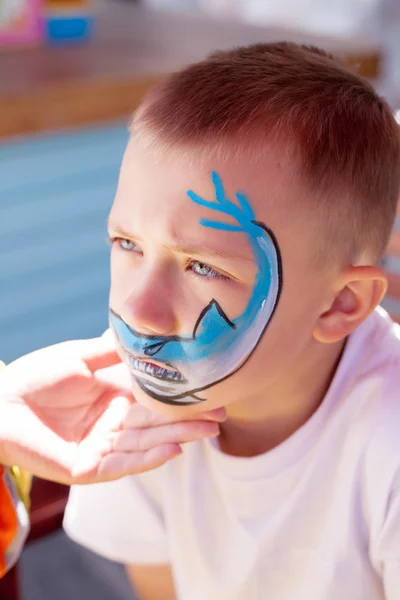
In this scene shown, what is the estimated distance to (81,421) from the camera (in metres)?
0.84

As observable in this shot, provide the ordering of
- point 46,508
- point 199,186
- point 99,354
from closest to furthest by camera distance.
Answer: point 199,186
point 99,354
point 46,508

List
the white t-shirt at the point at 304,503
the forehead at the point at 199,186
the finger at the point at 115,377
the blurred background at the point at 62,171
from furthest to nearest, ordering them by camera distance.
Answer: the blurred background at the point at 62,171 < the finger at the point at 115,377 < the white t-shirt at the point at 304,503 < the forehead at the point at 199,186

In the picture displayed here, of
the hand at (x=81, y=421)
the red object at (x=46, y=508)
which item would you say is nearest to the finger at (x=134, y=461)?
the hand at (x=81, y=421)

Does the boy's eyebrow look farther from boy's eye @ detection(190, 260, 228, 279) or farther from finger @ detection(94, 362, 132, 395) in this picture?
finger @ detection(94, 362, 132, 395)

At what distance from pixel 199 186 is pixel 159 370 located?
16 centimetres

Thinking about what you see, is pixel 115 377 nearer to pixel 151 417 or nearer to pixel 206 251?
pixel 151 417

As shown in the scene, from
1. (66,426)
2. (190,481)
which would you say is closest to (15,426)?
(66,426)

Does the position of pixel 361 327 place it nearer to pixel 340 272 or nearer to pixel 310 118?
pixel 340 272

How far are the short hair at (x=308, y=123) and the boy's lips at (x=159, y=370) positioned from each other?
6.7 inches

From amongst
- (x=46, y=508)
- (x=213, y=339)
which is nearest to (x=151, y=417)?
(x=213, y=339)

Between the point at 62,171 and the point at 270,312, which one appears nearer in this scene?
the point at 270,312

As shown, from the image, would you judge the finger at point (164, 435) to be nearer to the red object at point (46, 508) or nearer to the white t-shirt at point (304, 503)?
the white t-shirt at point (304, 503)

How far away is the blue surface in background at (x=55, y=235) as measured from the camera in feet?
4.67

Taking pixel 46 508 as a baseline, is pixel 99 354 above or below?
above
